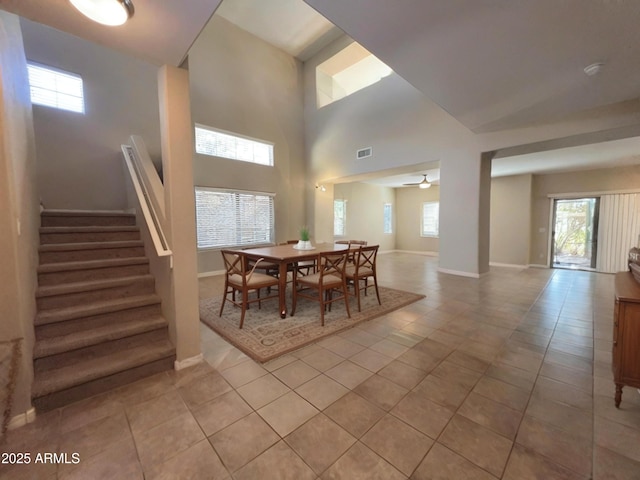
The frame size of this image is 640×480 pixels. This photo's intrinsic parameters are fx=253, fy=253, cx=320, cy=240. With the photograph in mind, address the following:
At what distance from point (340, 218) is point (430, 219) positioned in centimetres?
332

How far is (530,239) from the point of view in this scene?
6.76 metres

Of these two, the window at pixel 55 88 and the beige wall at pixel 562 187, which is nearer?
the window at pixel 55 88

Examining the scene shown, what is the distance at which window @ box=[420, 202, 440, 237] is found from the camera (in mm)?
8867

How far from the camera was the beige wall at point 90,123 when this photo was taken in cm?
374

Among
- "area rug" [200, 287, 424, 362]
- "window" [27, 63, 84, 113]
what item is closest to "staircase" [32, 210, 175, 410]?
"area rug" [200, 287, 424, 362]

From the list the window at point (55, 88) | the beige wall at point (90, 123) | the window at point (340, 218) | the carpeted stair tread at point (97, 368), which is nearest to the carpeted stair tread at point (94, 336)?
the carpeted stair tread at point (97, 368)

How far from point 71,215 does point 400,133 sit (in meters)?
Result: 5.69

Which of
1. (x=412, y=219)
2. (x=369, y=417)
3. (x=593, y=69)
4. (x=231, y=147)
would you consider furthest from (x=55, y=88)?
(x=412, y=219)

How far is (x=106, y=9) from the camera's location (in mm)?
1226

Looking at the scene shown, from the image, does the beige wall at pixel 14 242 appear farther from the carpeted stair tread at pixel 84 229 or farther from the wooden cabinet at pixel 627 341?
the wooden cabinet at pixel 627 341

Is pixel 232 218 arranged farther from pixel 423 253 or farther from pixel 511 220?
pixel 511 220

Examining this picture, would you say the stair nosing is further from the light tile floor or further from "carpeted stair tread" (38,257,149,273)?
the light tile floor

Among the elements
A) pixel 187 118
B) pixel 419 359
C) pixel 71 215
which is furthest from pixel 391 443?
pixel 71 215

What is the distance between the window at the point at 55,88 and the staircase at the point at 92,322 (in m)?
2.73
